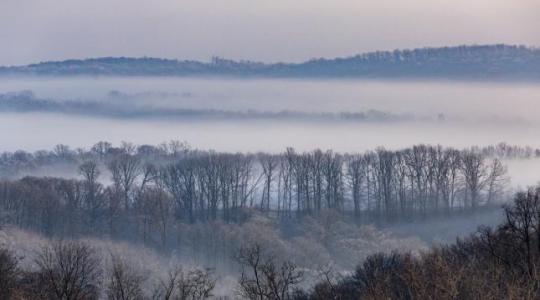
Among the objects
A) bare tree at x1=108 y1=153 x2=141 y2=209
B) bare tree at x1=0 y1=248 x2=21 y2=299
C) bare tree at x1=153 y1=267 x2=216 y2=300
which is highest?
bare tree at x1=108 y1=153 x2=141 y2=209

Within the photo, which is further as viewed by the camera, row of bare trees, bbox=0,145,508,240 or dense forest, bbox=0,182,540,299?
row of bare trees, bbox=0,145,508,240

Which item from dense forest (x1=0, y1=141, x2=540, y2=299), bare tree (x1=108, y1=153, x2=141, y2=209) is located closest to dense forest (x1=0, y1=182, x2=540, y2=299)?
dense forest (x1=0, y1=141, x2=540, y2=299)

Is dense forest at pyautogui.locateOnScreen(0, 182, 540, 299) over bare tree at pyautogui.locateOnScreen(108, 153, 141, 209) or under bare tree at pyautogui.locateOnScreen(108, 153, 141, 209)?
under

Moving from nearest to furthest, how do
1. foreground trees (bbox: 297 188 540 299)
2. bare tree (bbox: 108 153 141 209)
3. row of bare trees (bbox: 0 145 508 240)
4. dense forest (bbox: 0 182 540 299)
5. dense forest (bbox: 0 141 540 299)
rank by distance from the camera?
foreground trees (bbox: 297 188 540 299), dense forest (bbox: 0 182 540 299), dense forest (bbox: 0 141 540 299), row of bare trees (bbox: 0 145 508 240), bare tree (bbox: 108 153 141 209)

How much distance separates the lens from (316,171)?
77.9 m

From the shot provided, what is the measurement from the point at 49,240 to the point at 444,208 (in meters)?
31.0

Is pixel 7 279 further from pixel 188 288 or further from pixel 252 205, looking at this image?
pixel 252 205

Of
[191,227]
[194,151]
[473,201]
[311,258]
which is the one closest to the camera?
[311,258]

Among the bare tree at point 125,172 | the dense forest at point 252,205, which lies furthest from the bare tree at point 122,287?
the bare tree at point 125,172

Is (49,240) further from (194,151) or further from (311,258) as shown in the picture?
(194,151)

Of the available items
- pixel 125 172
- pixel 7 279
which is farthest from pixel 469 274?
pixel 125 172

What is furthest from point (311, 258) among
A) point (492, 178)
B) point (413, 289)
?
point (413, 289)

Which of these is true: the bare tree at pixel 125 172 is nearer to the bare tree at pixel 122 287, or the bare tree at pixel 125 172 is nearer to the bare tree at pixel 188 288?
the bare tree at pixel 188 288

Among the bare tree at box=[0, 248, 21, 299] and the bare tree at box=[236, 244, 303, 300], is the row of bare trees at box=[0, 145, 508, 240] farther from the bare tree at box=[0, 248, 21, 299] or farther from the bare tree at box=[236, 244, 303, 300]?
the bare tree at box=[0, 248, 21, 299]
